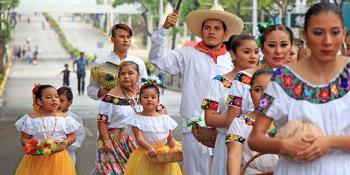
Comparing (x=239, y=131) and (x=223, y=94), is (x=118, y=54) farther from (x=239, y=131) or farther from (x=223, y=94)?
(x=239, y=131)

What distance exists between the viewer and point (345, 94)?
16.3 feet

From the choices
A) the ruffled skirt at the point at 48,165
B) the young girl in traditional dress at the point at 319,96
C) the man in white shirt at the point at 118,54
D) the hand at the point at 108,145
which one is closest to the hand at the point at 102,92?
the man in white shirt at the point at 118,54

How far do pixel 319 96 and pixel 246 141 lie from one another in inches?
69.3

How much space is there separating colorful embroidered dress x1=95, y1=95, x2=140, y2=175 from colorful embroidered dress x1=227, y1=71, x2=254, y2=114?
293 centimetres

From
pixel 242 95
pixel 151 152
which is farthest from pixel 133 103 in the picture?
pixel 242 95

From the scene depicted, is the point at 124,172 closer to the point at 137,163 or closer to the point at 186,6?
the point at 137,163

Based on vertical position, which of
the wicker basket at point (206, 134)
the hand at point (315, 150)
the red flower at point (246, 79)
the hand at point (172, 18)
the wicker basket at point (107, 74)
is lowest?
the wicker basket at point (206, 134)

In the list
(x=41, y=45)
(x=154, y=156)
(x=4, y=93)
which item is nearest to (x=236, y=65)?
(x=154, y=156)

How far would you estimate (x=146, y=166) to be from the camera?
9.20 m

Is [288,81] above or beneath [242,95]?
above

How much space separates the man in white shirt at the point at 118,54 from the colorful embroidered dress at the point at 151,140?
3.21 ft

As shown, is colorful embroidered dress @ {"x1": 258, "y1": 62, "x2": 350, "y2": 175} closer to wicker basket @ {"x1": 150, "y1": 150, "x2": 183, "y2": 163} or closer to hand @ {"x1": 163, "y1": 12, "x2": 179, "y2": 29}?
hand @ {"x1": 163, "y1": 12, "x2": 179, "y2": 29}

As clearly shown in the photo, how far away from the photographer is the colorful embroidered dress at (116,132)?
9.65 metres

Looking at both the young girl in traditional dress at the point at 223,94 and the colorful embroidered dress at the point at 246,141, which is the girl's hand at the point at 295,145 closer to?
the colorful embroidered dress at the point at 246,141
